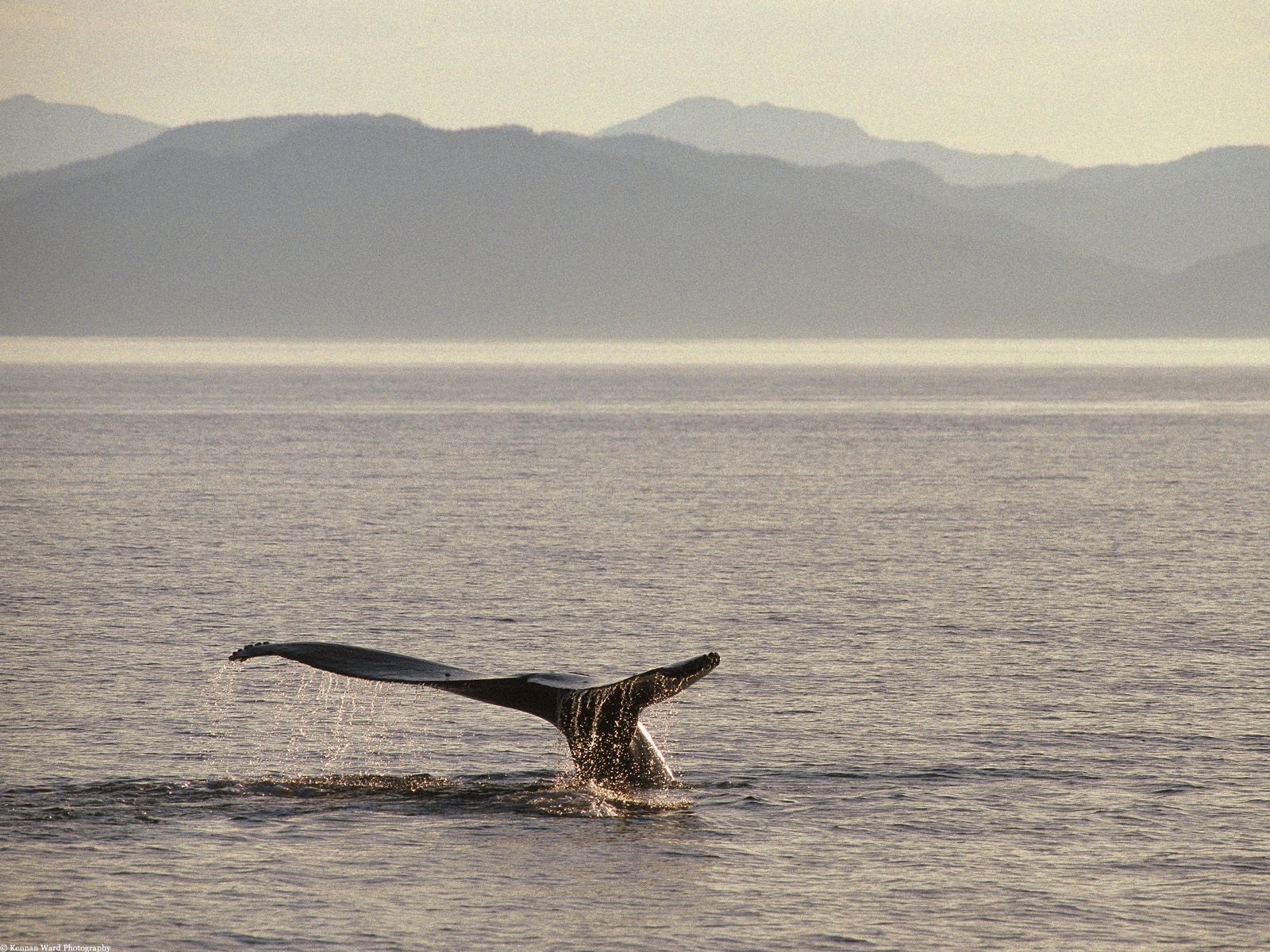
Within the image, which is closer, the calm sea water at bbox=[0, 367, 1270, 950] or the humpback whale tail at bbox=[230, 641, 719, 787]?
the calm sea water at bbox=[0, 367, 1270, 950]

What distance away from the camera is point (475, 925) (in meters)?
14.4

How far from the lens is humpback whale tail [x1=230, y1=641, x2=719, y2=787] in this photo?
15078 millimetres

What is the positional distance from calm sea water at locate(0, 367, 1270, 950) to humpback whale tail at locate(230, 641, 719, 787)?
901 mm

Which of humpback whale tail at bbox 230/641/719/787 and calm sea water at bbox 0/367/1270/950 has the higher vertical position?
humpback whale tail at bbox 230/641/719/787

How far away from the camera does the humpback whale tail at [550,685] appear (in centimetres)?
1508

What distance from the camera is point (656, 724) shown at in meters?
21.9

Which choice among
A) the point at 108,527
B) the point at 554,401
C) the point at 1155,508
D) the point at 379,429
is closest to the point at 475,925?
the point at 108,527

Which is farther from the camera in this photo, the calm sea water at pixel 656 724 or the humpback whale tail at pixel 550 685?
the humpback whale tail at pixel 550 685

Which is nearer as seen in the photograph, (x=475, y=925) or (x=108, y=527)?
(x=475, y=925)

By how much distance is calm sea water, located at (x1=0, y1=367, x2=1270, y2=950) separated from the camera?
48.9 ft

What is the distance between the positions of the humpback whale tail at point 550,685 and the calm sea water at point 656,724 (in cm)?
90

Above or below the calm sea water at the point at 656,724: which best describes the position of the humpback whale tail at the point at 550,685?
above

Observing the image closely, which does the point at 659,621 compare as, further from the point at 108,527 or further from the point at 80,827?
the point at 108,527

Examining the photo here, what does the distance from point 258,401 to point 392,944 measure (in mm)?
127728
